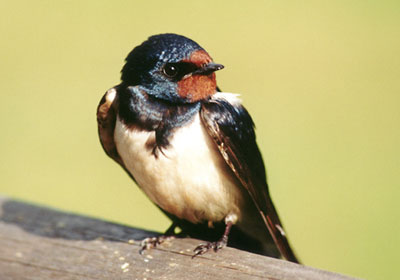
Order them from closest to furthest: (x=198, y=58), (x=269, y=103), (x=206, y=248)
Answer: (x=206, y=248), (x=198, y=58), (x=269, y=103)

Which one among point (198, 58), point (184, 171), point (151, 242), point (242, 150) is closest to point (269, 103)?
point (242, 150)

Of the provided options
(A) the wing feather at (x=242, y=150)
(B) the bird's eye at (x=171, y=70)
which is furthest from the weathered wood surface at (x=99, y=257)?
(B) the bird's eye at (x=171, y=70)

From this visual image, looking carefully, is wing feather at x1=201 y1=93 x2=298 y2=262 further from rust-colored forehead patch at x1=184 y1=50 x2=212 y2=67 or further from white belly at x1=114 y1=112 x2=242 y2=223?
rust-colored forehead patch at x1=184 y1=50 x2=212 y2=67

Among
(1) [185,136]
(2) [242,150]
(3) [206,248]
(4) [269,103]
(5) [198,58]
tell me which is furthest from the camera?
(4) [269,103]

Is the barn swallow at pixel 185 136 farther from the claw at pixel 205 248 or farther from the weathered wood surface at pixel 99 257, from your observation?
the weathered wood surface at pixel 99 257

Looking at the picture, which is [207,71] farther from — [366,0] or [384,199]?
[366,0]

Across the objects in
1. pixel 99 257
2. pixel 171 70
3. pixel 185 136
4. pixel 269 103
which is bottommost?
pixel 269 103

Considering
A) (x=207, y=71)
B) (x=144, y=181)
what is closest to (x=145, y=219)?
(x=144, y=181)

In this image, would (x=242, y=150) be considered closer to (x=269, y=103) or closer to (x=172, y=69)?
(x=172, y=69)
